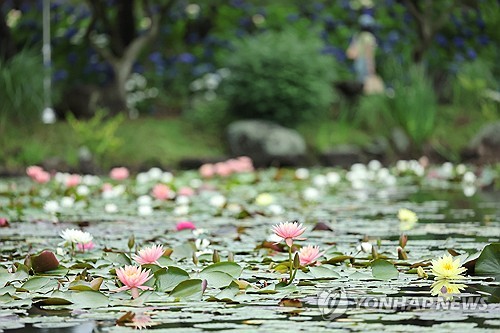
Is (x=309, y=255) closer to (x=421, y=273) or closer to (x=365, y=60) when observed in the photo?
(x=421, y=273)

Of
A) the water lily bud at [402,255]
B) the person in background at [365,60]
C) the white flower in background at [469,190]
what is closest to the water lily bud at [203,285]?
the water lily bud at [402,255]

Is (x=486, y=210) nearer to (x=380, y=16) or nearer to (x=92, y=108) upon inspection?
(x=92, y=108)

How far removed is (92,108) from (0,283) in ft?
→ 35.0

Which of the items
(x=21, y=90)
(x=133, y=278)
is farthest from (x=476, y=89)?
(x=133, y=278)

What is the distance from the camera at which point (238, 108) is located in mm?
13469

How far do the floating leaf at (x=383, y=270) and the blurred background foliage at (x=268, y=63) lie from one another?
27.9 feet

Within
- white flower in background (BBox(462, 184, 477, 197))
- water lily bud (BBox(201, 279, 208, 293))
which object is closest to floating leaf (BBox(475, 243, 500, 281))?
water lily bud (BBox(201, 279, 208, 293))

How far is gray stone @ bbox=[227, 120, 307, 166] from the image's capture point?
40.4 ft

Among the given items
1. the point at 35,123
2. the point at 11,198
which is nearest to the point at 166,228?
the point at 11,198

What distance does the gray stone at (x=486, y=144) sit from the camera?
11.9 meters

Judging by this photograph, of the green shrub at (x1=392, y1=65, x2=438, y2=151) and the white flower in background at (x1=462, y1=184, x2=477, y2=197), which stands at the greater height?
the green shrub at (x1=392, y1=65, x2=438, y2=151)

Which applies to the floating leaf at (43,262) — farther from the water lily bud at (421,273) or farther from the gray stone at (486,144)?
the gray stone at (486,144)

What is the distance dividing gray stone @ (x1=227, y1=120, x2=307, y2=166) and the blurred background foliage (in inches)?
A: 11.9

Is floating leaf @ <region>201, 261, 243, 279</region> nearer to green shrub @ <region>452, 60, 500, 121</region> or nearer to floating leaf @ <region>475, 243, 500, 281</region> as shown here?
floating leaf @ <region>475, 243, 500, 281</region>
